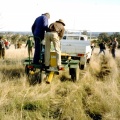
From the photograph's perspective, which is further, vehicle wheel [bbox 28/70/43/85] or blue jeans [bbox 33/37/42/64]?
blue jeans [bbox 33/37/42/64]

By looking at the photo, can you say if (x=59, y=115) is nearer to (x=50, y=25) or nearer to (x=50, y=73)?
(x=50, y=73)

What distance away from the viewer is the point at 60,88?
8.06 metres

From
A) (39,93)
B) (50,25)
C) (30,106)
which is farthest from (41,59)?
(30,106)

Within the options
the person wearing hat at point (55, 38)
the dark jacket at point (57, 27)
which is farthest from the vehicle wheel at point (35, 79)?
the dark jacket at point (57, 27)

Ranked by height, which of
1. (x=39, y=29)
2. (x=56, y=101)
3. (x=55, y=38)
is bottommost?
(x=56, y=101)

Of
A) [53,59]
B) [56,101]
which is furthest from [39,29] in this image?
[56,101]

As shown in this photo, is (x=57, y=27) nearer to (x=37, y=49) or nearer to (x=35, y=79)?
(x=37, y=49)

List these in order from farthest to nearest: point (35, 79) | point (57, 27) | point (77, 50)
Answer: point (77, 50)
point (35, 79)
point (57, 27)

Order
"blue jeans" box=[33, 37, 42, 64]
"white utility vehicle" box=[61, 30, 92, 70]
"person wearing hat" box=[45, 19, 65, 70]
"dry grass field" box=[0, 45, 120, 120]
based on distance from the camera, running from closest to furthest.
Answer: "dry grass field" box=[0, 45, 120, 120] < "person wearing hat" box=[45, 19, 65, 70] < "blue jeans" box=[33, 37, 42, 64] < "white utility vehicle" box=[61, 30, 92, 70]

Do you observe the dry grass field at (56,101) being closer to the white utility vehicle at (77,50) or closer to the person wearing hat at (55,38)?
the person wearing hat at (55,38)

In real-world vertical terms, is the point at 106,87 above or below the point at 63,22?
below

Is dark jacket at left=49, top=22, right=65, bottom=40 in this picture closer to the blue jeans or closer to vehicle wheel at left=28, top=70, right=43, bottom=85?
the blue jeans

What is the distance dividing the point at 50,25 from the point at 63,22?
404mm

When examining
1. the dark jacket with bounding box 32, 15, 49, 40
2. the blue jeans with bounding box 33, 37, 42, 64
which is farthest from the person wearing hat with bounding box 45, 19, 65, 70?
the blue jeans with bounding box 33, 37, 42, 64
